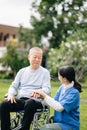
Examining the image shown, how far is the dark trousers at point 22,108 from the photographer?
18.6 ft

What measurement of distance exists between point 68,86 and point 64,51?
78.0ft

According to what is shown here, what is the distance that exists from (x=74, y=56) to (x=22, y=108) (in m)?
23.3

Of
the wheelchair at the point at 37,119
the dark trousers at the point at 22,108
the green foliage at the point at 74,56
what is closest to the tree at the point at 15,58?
the green foliage at the point at 74,56

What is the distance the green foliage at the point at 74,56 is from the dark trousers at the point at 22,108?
74.0 ft

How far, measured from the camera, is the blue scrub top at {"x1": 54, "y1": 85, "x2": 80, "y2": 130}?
529 centimetres

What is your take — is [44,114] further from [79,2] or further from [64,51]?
[64,51]

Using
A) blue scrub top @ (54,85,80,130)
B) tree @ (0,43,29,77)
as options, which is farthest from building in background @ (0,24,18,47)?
blue scrub top @ (54,85,80,130)

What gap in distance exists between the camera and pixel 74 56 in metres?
29.0

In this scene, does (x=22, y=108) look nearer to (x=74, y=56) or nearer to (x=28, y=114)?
(x=28, y=114)

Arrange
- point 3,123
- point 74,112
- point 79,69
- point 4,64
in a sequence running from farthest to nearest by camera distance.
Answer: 1. point 4,64
2. point 79,69
3. point 3,123
4. point 74,112

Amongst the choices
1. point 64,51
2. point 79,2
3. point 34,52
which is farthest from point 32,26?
point 34,52

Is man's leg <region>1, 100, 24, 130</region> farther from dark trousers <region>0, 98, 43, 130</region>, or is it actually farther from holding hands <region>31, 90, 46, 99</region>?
holding hands <region>31, 90, 46, 99</region>

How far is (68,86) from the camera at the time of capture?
17.9 feet

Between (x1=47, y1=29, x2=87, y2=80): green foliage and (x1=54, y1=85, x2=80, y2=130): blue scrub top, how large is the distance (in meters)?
22.9
